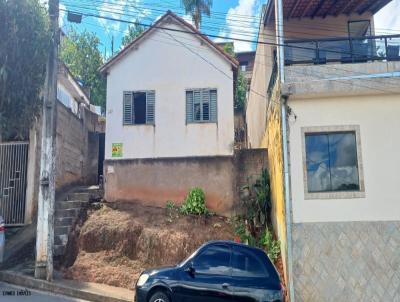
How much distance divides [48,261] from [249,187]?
23.1 ft

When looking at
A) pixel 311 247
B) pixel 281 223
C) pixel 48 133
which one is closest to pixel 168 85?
pixel 48 133

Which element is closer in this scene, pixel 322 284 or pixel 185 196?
pixel 322 284

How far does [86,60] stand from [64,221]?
20831mm

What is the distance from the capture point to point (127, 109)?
16062 mm

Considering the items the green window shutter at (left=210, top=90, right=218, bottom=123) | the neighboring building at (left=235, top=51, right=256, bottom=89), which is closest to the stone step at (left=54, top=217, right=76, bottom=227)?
the green window shutter at (left=210, top=90, right=218, bottom=123)

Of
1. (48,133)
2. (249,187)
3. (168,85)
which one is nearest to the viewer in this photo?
(48,133)

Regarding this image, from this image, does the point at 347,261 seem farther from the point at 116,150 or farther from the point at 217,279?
the point at 116,150

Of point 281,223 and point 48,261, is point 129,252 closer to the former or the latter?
point 48,261

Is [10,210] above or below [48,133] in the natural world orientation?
below

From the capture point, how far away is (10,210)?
15109 millimetres

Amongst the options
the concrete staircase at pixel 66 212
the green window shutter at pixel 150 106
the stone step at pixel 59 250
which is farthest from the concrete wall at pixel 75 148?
the stone step at pixel 59 250

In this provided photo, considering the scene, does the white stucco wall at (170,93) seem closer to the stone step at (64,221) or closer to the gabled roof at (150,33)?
the gabled roof at (150,33)

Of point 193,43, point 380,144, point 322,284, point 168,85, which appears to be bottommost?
point 322,284

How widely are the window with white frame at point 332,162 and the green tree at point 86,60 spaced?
21370 mm
